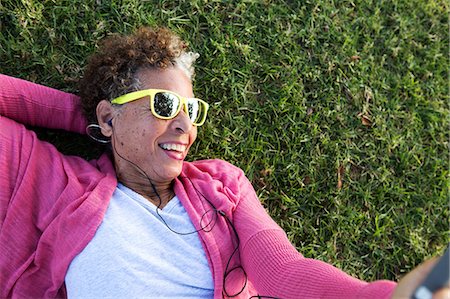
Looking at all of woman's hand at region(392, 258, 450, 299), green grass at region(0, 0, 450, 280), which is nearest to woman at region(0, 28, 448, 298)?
green grass at region(0, 0, 450, 280)

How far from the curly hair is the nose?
11.6 inches

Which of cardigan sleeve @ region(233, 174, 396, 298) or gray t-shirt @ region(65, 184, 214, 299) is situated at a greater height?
cardigan sleeve @ region(233, 174, 396, 298)

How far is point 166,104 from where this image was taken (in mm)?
2834

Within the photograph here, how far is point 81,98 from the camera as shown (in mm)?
3178

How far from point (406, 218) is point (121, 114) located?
8.17 ft

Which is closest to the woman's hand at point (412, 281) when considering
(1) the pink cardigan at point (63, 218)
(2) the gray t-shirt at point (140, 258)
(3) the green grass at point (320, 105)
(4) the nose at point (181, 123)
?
(1) the pink cardigan at point (63, 218)

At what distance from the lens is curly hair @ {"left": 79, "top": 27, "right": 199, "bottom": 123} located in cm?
295

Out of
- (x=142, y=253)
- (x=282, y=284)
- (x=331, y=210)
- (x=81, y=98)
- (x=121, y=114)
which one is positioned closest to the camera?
(x=282, y=284)

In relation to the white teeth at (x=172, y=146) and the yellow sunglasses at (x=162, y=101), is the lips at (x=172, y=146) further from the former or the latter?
the yellow sunglasses at (x=162, y=101)

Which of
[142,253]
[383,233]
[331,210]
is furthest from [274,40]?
[142,253]

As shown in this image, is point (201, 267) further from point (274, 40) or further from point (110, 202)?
point (274, 40)

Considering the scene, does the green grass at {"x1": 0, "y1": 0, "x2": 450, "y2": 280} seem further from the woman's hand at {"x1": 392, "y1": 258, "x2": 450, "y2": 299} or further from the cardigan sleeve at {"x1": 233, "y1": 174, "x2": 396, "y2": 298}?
the woman's hand at {"x1": 392, "y1": 258, "x2": 450, "y2": 299}

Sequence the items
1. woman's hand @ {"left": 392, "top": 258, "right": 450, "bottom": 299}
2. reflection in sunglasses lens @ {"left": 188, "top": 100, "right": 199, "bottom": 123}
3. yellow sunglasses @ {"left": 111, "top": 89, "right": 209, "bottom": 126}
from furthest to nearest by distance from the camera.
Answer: reflection in sunglasses lens @ {"left": 188, "top": 100, "right": 199, "bottom": 123} < yellow sunglasses @ {"left": 111, "top": 89, "right": 209, "bottom": 126} < woman's hand @ {"left": 392, "top": 258, "right": 450, "bottom": 299}

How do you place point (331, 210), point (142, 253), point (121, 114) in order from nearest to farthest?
point (142, 253) < point (121, 114) < point (331, 210)
